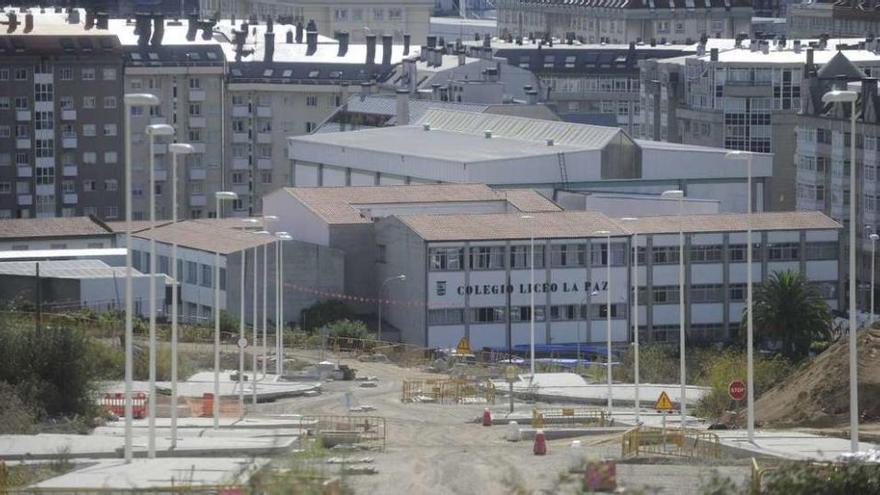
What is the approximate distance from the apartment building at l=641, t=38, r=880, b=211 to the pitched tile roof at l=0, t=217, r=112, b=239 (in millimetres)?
30478

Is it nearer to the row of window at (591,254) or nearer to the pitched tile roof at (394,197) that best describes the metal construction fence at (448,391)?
the row of window at (591,254)

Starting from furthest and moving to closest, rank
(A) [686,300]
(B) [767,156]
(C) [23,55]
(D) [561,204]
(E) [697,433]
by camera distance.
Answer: (C) [23,55], (B) [767,156], (D) [561,204], (A) [686,300], (E) [697,433]

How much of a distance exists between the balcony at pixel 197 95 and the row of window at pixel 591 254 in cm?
4633

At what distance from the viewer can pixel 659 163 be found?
338 ft

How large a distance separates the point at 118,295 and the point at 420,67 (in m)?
55.4

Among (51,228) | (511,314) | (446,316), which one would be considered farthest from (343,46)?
(446,316)

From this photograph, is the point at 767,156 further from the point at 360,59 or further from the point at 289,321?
the point at 360,59

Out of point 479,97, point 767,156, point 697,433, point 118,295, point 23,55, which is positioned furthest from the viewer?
point 479,97

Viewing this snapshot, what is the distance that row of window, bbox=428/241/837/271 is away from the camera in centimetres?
8294

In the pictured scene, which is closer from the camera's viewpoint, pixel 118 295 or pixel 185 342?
pixel 185 342

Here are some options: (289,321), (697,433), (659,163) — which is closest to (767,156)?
(659,163)

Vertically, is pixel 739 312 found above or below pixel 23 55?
below

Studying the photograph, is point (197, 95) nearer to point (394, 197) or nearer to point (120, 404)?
point (394, 197)

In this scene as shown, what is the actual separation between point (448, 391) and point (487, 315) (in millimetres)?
18705
